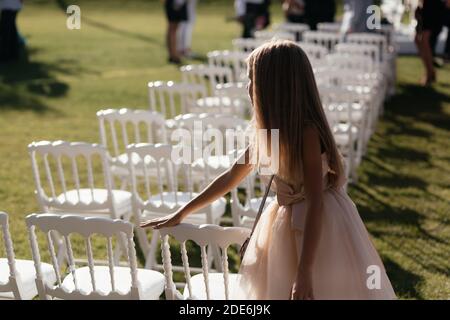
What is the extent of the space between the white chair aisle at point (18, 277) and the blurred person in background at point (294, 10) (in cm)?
1004

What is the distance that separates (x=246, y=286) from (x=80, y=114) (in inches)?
299

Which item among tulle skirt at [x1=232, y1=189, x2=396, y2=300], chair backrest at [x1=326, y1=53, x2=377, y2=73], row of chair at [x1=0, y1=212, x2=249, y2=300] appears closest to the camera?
tulle skirt at [x1=232, y1=189, x2=396, y2=300]

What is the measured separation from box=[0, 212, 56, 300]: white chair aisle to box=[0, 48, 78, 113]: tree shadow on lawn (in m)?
6.76

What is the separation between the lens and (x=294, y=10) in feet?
44.4

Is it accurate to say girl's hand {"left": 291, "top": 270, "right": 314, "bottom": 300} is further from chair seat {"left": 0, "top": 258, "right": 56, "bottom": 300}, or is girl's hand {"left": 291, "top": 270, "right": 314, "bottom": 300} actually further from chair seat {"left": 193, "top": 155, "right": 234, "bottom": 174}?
chair seat {"left": 193, "top": 155, "right": 234, "bottom": 174}

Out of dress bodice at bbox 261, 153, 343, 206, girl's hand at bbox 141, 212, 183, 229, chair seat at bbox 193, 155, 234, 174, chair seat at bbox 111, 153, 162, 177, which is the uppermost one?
dress bodice at bbox 261, 153, 343, 206

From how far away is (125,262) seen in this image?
5.34 m

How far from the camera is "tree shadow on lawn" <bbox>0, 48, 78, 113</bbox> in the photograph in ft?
35.8

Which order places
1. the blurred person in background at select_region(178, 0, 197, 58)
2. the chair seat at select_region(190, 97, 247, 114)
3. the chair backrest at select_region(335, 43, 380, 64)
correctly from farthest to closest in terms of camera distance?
the blurred person in background at select_region(178, 0, 197, 58)
the chair backrest at select_region(335, 43, 380, 64)
the chair seat at select_region(190, 97, 247, 114)

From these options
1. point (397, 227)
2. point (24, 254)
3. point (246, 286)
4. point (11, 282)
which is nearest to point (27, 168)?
point (24, 254)

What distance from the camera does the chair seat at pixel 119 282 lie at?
3.58m

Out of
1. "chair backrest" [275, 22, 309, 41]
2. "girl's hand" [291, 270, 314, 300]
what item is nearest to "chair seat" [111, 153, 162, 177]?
"girl's hand" [291, 270, 314, 300]

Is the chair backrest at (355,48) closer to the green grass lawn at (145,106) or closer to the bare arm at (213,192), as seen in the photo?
the green grass lawn at (145,106)
